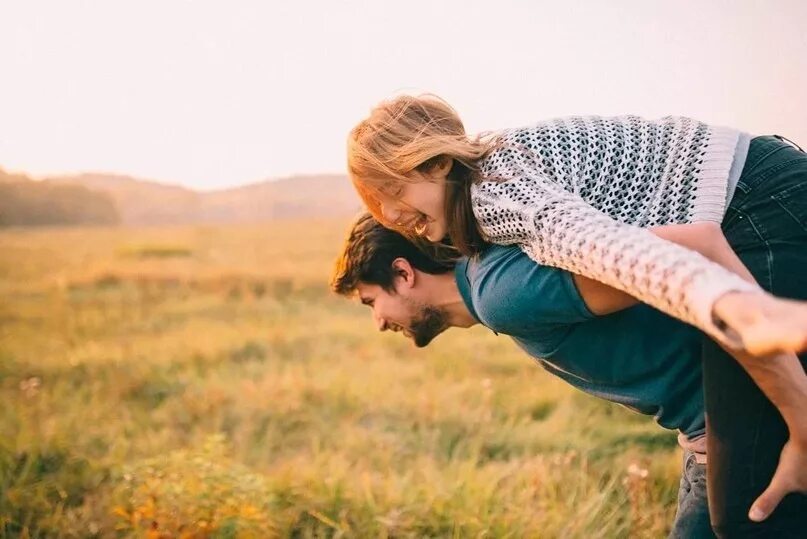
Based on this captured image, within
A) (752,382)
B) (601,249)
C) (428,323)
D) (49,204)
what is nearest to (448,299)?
(428,323)

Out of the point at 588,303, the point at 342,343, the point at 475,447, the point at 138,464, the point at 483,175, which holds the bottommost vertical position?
the point at 342,343

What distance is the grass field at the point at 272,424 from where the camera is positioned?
3.25m

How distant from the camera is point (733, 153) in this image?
1.84 m

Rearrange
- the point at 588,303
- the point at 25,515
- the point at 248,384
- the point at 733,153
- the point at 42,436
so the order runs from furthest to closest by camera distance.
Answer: the point at 248,384
the point at 42,436
the point at 25,515
the point at 733,153
the point at 588,303

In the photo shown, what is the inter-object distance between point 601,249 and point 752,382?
0.57m

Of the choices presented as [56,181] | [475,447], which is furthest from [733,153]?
[56,181]

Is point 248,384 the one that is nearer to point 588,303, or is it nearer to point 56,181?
point 588,303

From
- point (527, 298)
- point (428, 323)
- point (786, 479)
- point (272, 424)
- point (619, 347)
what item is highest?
point (527, 298)

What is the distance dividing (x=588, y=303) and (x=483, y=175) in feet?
1.30

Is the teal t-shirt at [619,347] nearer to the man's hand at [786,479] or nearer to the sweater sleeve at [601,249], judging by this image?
the sweater sleeve at [601,249]

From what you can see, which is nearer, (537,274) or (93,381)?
(537,274)

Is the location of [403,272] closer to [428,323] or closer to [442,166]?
[428,323]

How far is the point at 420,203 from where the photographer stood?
210 cm

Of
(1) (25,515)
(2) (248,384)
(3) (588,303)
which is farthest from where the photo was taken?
(2) (248,384)
